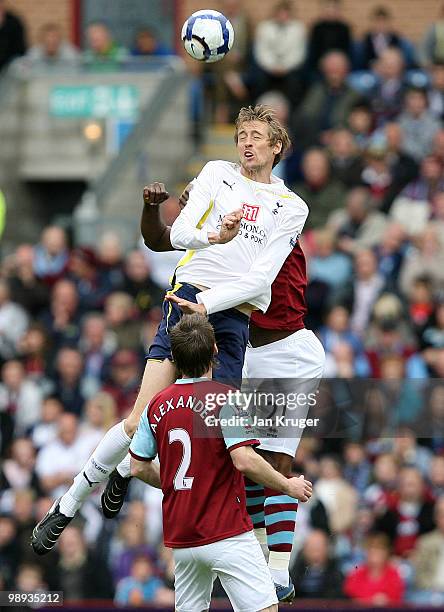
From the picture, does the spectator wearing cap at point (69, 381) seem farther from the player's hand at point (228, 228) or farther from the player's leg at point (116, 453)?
the player's hand at point (228, 228)

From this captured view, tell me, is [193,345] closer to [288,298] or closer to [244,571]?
[244,571]

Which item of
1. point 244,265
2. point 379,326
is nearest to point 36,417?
point 379,326

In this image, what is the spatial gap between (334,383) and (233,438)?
15.7ft

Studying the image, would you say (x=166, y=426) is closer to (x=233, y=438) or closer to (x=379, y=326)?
(x=233, y=438)

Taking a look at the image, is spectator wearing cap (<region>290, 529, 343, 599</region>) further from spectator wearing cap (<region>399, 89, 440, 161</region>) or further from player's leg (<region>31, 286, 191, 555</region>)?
spectator wearing cap (<region>399, 89, 440, 161</region>)

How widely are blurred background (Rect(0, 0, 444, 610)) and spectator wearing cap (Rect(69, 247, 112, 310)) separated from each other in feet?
0.07

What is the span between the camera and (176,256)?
16.7 m

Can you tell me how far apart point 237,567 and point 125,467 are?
1.29m

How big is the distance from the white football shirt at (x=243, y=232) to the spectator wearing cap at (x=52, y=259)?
7.31 m

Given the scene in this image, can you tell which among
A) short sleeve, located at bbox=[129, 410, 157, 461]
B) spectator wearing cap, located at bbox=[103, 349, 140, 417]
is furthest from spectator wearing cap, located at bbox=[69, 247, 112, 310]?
short sleeve, located at bbox=[129, 410, 157, 461]

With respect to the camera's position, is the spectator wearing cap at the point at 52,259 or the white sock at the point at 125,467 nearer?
the white sock at the point at 125,467

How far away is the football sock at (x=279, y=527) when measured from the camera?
1011cm

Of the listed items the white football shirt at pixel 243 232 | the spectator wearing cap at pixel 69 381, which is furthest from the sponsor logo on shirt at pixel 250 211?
the spectator wearing cap at pixel 69 381

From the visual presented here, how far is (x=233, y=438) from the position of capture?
889 centimetres
